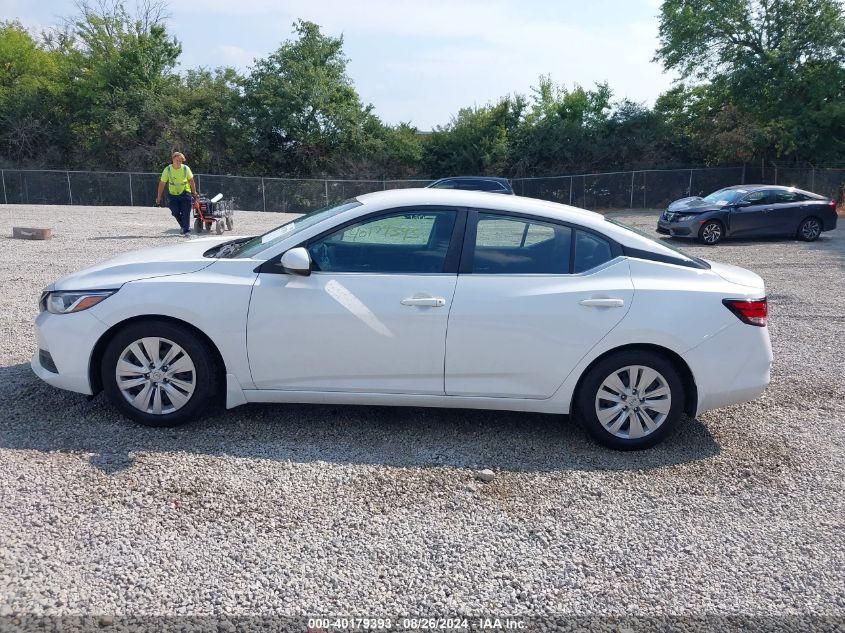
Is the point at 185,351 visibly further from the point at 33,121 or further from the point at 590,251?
the point at 33,121

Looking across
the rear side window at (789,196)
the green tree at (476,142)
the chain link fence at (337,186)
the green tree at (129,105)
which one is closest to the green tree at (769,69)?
the chain link fence at (337,186)

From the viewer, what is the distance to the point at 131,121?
1391 inches

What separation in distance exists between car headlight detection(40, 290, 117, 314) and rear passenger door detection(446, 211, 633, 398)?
2.31 meters

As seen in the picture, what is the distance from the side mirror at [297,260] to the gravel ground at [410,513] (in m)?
1.13

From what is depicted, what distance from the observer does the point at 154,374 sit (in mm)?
4676

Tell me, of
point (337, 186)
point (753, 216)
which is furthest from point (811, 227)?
point (337, 186)

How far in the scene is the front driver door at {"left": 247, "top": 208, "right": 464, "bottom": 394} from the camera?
459 centimetres

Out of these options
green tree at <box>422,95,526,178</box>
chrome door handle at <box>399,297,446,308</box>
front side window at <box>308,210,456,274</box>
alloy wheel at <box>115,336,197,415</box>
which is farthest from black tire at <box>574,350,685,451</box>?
green tree at <box>422,95,526,178</box>

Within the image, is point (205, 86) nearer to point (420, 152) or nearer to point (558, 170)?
point (420, 152)

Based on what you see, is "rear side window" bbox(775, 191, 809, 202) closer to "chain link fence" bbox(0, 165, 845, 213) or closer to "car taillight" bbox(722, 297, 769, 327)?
"chain link fence" bbox(0, 165, 845, 213)

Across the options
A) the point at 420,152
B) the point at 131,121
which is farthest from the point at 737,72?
the point at 131,121

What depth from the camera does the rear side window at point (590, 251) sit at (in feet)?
15.7

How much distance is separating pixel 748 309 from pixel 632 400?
98cm

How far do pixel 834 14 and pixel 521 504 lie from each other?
33.0 meters
